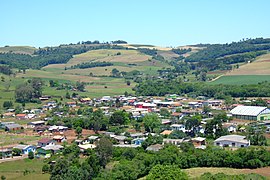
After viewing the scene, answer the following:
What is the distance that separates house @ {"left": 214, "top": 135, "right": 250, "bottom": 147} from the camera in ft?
106

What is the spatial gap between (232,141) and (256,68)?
49.8 metres

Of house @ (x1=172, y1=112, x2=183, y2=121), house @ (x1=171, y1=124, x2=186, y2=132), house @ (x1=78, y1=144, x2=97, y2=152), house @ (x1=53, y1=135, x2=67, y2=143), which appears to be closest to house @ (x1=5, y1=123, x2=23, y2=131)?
house @ (x1=53, y1=135, x2=67, y2=143)

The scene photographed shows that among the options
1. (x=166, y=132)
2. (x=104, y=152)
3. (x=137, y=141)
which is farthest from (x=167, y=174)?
(x=166, y=132)

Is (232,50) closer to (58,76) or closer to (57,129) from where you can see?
(58,76)

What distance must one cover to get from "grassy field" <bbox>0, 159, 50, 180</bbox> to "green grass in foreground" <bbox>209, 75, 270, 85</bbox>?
46.3 m

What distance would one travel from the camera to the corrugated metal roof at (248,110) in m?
45.4

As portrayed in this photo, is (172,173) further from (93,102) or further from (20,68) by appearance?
(20,68)

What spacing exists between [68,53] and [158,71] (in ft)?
151

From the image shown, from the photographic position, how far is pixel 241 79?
73.1 meters

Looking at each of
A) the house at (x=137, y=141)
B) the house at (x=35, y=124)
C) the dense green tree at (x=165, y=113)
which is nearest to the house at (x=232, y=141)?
the house at (x=137, y=141)

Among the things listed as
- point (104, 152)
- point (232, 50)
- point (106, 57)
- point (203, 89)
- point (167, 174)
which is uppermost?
point (232, 50)

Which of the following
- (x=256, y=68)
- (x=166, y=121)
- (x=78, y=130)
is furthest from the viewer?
(x=256, y=68)

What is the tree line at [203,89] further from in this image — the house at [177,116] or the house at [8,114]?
the house at [8,114]

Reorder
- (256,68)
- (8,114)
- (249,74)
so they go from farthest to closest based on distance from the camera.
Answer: (256,68) → (249,74) → (8,114)
